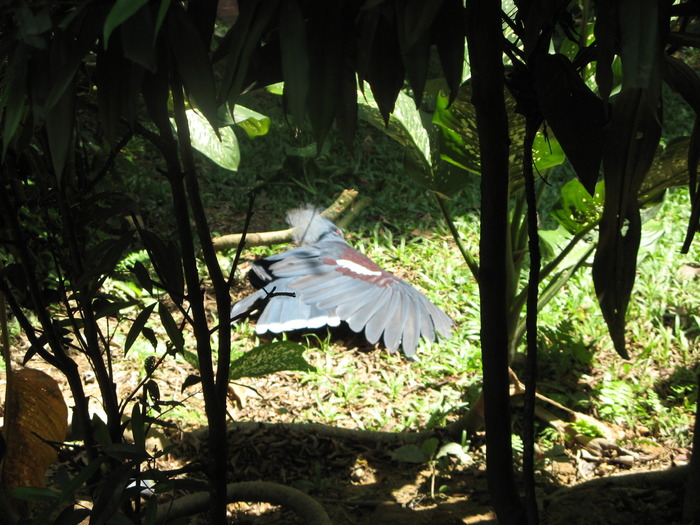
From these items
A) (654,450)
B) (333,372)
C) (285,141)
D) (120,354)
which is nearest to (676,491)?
(654,450)

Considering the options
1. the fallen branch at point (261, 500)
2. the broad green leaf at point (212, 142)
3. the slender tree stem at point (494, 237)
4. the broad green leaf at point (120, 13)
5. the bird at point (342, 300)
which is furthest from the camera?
the bird at point (342, 300)

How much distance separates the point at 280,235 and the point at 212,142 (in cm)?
150

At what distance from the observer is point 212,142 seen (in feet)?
5.65

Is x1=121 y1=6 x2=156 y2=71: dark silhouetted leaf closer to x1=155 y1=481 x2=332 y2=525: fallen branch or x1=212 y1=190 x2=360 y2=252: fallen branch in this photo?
x1=155 y1=481 x2=332 y2=525: fallen branch

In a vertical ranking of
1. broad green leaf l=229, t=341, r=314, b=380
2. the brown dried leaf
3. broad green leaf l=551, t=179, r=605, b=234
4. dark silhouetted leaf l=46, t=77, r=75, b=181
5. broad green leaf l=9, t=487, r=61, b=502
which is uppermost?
broad green leaf l=551, t=179, r=605, b=234

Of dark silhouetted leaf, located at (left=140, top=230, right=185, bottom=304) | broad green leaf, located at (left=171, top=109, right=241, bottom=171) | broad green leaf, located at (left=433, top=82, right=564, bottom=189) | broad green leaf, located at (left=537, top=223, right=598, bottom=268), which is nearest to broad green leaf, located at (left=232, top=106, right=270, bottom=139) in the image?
broad green leaf, located at (left=171, top=109, right=241, bottom=171)

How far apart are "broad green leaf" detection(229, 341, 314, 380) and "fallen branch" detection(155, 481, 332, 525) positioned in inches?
9.6

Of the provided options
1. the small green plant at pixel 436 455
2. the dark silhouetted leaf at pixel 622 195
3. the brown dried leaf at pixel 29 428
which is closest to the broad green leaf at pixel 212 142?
the brown dried leaf at pixel 29 428

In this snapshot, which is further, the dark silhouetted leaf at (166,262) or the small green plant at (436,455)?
the small green plant at (436,455)

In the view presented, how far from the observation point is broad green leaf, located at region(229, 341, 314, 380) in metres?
1.39

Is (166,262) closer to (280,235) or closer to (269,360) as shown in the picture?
(269,360)

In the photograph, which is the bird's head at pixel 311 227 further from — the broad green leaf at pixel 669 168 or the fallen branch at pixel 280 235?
the broad green leaf at pixel 669 168

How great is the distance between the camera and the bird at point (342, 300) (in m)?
2.44

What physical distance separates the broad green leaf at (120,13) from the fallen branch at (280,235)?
2.49 meters
